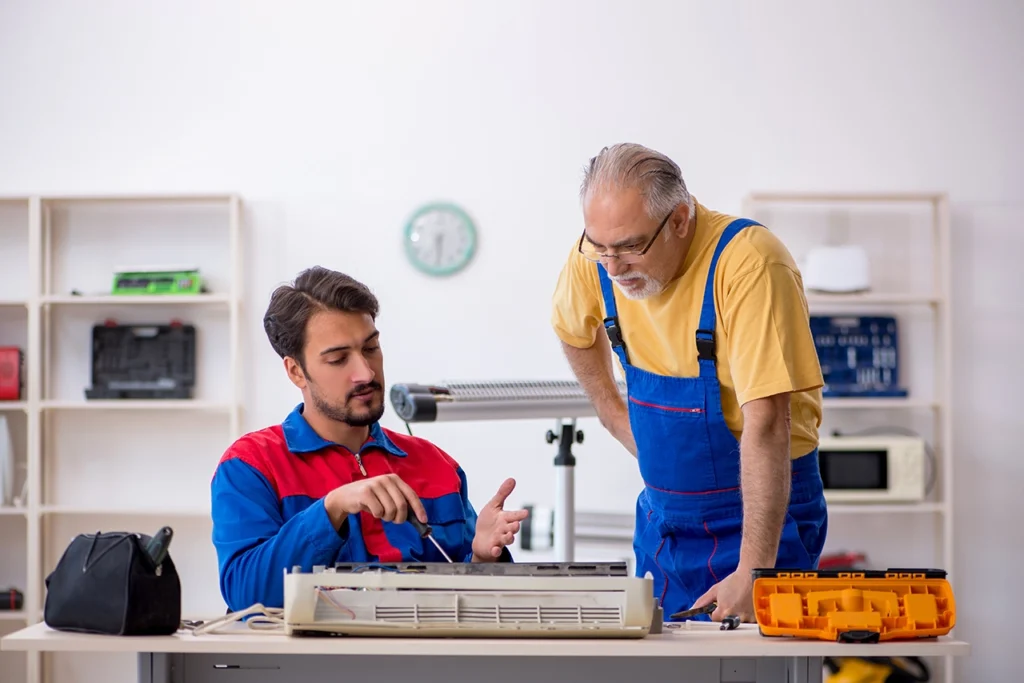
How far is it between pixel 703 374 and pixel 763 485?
0.26 metres

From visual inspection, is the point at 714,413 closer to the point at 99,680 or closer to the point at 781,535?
the point at 781,535

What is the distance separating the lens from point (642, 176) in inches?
78.8

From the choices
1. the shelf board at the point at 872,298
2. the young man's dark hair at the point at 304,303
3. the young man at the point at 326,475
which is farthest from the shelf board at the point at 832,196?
the young man's dark hair at the point at 304,303

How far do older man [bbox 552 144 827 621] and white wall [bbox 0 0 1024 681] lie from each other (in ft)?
6.18

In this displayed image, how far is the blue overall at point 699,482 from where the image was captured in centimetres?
213

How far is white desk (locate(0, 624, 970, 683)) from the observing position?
1291 mm

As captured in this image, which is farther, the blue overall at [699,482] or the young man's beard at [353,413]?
the blue overall at [699,482]

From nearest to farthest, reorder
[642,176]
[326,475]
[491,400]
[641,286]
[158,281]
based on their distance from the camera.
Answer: [326,475] < [642,176] < [641,286] < [491,400] < [158,281]

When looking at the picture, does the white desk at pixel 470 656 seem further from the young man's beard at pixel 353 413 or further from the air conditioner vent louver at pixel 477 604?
Result: the young man's beard at pixel 353 413

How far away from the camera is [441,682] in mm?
1404

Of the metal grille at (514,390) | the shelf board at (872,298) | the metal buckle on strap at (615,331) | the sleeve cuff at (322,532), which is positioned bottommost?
the sleeve cuff at (322,532)

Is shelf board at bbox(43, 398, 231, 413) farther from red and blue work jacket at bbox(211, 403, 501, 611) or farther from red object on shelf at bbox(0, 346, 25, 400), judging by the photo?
red and blue work jacket at bbox(211, 403, 501, 611)

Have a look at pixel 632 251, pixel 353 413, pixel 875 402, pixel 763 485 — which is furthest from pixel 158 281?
pixel 763 485

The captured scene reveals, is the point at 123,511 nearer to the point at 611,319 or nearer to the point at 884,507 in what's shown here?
the point at 611,319
